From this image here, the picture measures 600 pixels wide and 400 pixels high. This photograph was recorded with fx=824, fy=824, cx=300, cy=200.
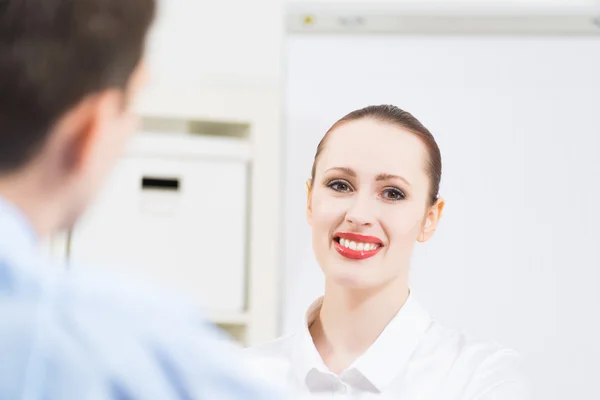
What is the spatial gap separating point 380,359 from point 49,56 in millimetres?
730

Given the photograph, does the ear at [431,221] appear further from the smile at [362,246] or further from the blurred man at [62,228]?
the blurred man at [62,228]

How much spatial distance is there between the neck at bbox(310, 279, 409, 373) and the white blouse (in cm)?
1

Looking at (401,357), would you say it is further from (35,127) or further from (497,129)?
(35,127)

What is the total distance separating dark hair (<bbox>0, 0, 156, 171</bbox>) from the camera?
0.33m

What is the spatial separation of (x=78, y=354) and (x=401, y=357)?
27.7 inches

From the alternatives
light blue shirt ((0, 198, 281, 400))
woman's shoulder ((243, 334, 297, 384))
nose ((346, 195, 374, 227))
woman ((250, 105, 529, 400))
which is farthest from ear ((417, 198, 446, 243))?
light blue shirt ((0, 198, 281, 400))

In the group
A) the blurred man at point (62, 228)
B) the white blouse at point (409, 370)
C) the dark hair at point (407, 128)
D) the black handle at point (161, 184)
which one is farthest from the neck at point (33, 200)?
the black handle at point (161, 184)

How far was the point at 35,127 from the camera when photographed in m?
0.33

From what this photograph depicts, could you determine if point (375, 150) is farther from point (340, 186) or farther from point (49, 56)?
point (49, 56)

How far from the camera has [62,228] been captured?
350mm

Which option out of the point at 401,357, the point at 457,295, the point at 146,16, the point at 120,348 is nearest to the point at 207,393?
the point at 120,348

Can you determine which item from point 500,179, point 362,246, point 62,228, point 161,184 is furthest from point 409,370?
point 62,228

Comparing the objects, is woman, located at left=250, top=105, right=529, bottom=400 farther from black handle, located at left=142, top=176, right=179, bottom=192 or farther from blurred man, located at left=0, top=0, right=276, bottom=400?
blurred man, located at left=0, top=0, right=276, bottom=400

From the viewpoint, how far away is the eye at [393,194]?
3.28ft
